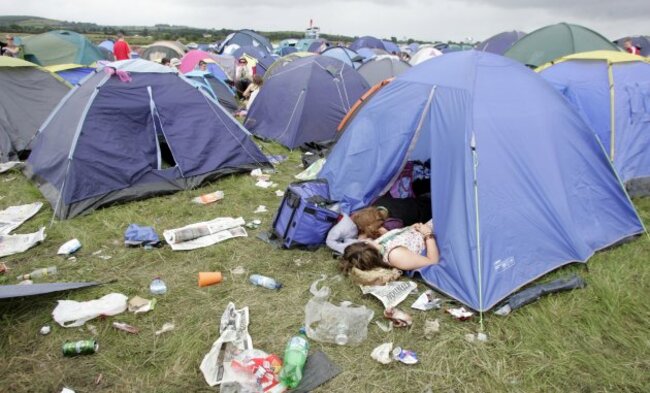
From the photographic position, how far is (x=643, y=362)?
3047mm

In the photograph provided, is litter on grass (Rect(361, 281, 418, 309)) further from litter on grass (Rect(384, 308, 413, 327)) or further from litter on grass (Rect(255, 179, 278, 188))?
litter on grass (Rect(255, 179, 278, 188))

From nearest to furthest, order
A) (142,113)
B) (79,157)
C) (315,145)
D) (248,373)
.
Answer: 1. (248,373)
2. (79,157)
3. (142,113)
4. (315,145)

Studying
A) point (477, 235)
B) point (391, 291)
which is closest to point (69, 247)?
point (391, 291)

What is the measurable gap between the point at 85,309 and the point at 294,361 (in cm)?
193

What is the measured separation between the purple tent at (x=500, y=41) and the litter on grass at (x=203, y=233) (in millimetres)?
16459

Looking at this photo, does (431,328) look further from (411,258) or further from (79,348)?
(79,348)

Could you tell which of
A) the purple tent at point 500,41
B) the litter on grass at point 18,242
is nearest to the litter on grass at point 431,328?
the litter on grass at point 18,242

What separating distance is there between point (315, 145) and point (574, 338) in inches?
226

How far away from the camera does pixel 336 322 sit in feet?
11.0

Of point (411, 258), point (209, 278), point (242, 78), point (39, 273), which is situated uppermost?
point (242, 78)

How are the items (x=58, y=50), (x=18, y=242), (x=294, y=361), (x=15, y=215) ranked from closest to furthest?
1. (x=294, y=361)
2. (x=18, y=242)
3. (x=15, y=215)
4. (x=58, y=50)

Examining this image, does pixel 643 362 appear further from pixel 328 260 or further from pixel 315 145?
pixel 315 145

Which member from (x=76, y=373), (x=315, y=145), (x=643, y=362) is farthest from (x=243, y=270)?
(x=315, y=145)

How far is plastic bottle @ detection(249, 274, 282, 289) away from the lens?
156 inches
